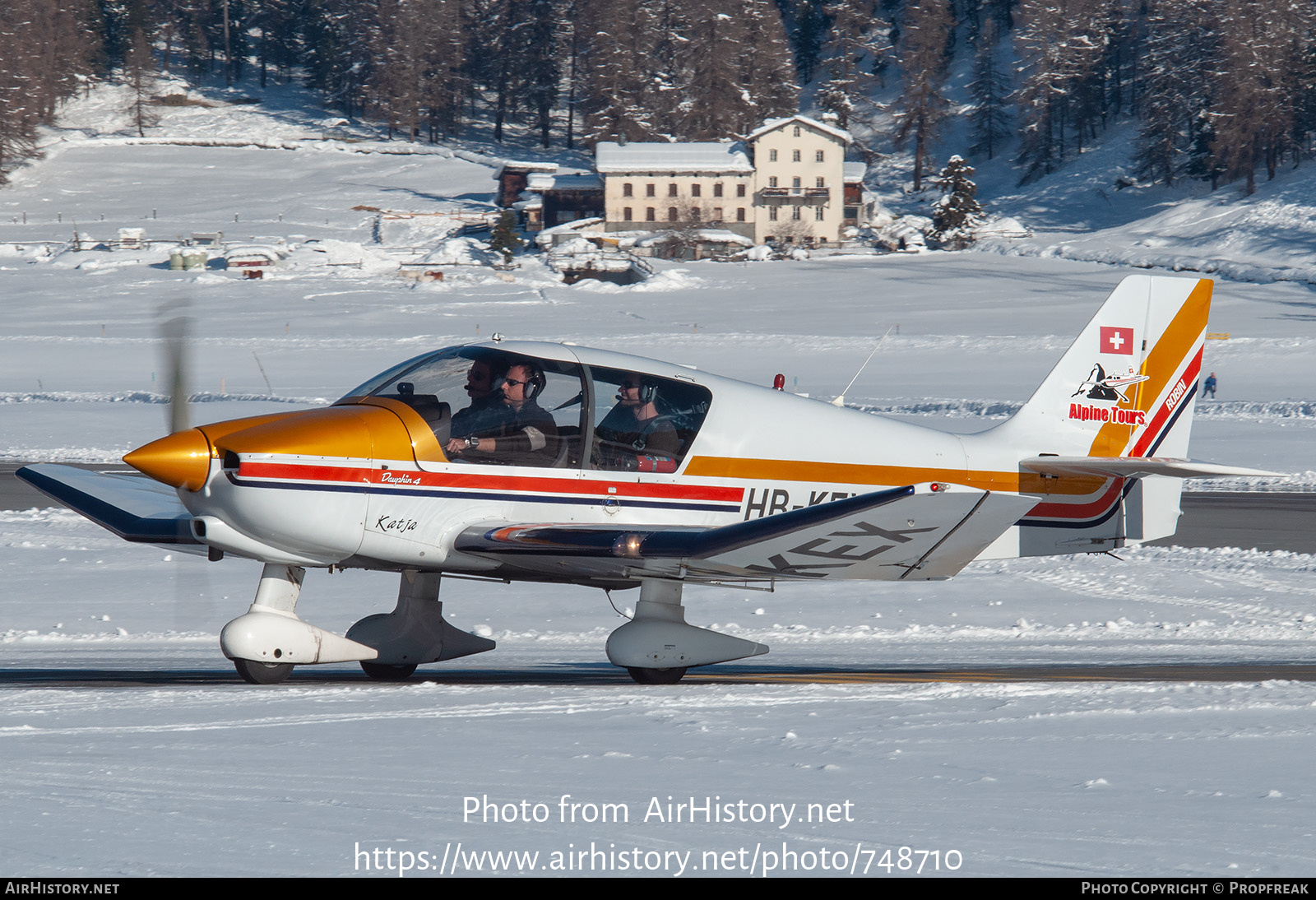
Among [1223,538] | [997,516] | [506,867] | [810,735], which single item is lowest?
[1223,538]

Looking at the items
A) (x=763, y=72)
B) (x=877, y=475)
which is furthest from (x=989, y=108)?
(x=877, y=475)

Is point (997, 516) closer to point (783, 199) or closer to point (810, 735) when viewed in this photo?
point (810, 735)

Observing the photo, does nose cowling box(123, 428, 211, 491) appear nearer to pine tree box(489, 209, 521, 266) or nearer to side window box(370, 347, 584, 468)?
side window box(370, 347, 584, 468)

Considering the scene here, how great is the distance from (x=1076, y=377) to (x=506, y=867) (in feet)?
23.2

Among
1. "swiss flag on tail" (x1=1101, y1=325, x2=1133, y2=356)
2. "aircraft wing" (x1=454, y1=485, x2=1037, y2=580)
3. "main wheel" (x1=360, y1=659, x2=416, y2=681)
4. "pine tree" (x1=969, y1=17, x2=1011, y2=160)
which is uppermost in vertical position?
"pine tree" (x1=969, y1=17, x2=1011, y2=160)

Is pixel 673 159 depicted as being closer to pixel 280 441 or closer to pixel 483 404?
pixel 483 404

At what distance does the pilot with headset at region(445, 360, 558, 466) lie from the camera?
296 inches

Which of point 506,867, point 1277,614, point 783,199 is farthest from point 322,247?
point 506,867

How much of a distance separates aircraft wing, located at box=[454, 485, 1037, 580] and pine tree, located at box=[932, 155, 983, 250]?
224ft

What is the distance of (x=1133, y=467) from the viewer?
836cm

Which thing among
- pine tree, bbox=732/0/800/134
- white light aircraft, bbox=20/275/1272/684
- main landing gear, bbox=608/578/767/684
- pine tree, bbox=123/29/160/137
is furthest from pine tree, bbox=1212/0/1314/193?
pine tree, bbox=123/29/160/137

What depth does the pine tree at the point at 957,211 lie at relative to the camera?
237ft

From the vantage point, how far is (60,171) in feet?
313

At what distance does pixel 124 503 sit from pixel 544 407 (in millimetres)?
3321
